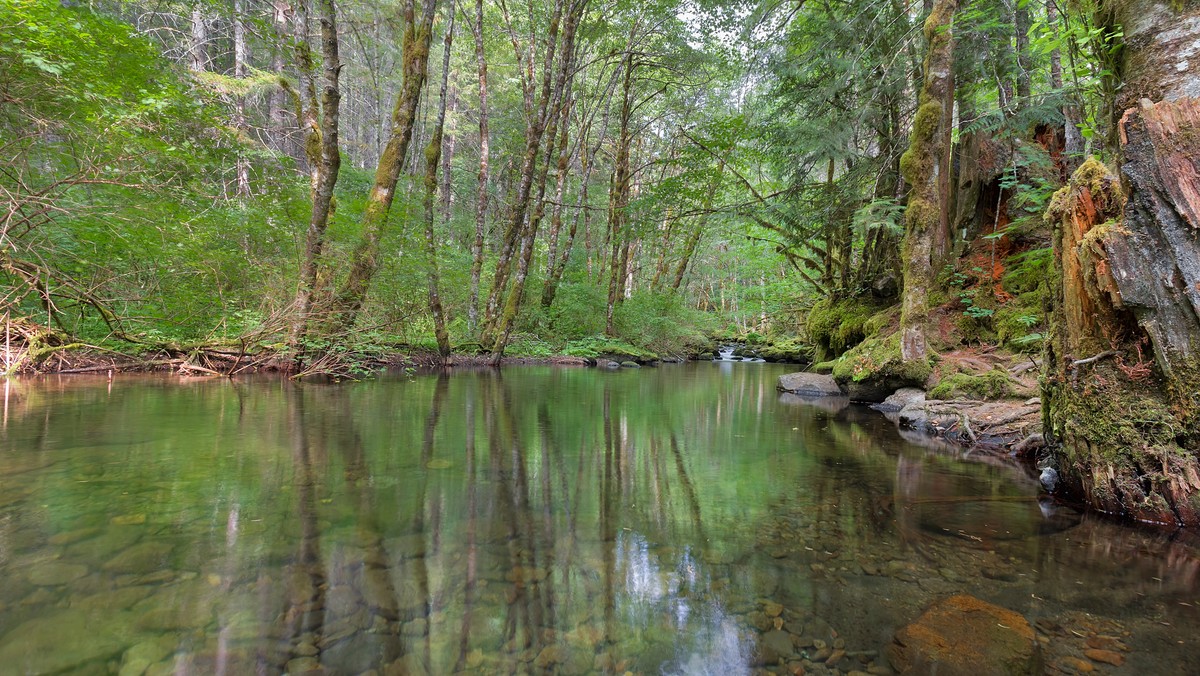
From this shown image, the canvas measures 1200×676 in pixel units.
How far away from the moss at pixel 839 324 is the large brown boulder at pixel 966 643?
8.88 metres

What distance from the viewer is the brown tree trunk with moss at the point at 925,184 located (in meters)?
7.34

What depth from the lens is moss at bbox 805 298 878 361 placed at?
10742 mm

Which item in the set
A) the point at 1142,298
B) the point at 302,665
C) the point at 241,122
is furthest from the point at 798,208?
the point at 241,122

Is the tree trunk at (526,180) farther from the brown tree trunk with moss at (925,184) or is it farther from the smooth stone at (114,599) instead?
the smooth stone at (114,599)

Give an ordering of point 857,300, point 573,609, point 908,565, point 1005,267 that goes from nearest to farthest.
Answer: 1. point 573,609
2. point 908,565
3. point 1005,267
4. point 857,300

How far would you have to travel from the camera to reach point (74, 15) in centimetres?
629

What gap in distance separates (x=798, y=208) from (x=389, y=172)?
8821 mm

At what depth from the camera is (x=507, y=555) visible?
2.26 metres

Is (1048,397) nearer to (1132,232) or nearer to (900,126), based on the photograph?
(1132,232)

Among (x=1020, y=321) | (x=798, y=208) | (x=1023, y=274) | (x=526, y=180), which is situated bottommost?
(x=1020, y=321)

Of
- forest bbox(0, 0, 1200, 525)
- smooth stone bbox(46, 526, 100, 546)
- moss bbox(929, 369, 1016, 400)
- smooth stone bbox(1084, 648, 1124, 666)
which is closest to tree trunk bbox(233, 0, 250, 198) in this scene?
forest bbox(0, 0, 1200, 525)

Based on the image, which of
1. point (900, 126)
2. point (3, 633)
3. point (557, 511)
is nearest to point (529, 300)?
point (900, 126)

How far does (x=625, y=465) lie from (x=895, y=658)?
8.20 feet

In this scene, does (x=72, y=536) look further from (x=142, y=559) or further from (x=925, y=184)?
(x=925, y=184)
